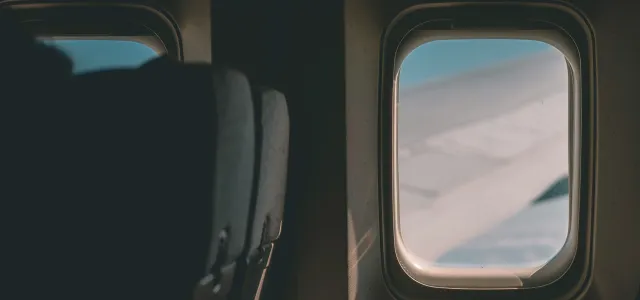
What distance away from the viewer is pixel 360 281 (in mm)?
2447

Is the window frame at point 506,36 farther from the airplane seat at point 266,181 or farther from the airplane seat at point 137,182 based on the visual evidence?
the airplane seat at point 137,182

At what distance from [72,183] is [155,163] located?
169 millimetres

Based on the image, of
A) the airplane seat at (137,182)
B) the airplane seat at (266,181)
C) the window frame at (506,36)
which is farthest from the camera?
the window frame at (506,36)

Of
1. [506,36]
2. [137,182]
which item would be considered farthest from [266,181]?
[506,36]

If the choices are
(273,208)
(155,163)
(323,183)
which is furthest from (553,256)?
(155,163)

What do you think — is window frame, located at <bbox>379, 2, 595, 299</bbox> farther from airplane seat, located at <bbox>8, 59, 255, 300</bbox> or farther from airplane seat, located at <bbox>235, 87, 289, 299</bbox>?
airplane seat, located at <bbox>8, 59, 255, 300</bbox>

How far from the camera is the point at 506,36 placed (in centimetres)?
253

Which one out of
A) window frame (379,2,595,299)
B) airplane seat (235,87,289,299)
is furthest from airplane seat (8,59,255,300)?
window frame (379,2,595,299)

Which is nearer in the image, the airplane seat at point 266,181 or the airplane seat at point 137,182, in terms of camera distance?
the airplane seat at point 137,182

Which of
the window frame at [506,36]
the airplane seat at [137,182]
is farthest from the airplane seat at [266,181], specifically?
the window frame at [506,36]

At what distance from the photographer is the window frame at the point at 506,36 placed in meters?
2.45

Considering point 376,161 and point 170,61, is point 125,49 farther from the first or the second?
point 170,61

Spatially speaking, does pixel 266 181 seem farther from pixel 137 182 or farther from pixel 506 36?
pixel 506 36

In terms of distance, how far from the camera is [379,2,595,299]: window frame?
8.04ft
